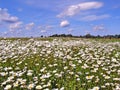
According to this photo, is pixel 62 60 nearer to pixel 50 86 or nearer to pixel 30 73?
pixel 30 73

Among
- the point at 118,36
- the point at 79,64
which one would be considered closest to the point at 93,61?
the point at 79,64

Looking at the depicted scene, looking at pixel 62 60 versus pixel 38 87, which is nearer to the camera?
pixel 38 87

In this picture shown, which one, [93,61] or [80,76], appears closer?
[80,76]

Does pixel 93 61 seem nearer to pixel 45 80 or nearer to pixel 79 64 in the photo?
pixel 79 64

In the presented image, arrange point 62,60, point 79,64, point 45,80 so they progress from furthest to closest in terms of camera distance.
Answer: point 62,60, point 79,64, point 45,80

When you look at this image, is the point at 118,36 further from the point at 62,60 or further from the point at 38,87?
the point at 38,87

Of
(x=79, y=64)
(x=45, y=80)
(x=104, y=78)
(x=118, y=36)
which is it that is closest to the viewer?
(x=45, y=80)

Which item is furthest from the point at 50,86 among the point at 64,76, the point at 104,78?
the point at 104,78

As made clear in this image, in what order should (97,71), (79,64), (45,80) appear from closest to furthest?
(45,80) < (97,71) < (79,64)

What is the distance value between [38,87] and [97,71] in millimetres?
3826

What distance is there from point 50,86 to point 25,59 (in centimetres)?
632

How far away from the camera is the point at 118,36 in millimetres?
49250

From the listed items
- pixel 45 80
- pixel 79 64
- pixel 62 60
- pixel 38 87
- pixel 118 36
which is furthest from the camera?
pixel 118 36

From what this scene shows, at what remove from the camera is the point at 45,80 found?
11.1 metres
